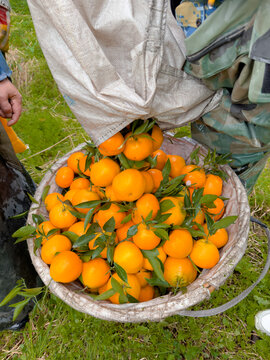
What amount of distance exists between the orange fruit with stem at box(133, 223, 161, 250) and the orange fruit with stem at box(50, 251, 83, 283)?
0.24 meters

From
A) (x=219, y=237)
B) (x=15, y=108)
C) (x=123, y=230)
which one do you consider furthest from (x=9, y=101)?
(x=219, y=237)

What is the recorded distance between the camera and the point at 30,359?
1.39 meters

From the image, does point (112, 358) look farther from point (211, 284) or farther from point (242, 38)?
point (242, 38)

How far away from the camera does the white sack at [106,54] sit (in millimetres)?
854

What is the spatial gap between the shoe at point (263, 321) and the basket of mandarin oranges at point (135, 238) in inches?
20.9

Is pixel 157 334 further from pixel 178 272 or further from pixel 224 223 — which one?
pixel 224 223

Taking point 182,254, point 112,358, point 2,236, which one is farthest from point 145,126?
point 112,358

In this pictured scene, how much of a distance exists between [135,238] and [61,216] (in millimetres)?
321

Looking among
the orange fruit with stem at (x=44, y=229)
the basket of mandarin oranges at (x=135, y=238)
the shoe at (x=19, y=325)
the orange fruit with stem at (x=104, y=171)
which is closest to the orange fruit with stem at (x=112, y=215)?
the basket of mandarin oranges at (x=135, y=238)

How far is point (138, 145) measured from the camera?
3.34 ft

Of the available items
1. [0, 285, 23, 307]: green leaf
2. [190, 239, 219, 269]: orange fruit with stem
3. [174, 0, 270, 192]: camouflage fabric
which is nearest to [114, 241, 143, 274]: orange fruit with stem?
[190, 239, 219, 269]: orange fruit with stem

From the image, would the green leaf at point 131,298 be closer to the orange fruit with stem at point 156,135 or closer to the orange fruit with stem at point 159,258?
the orange fruit with stem at point 159,258

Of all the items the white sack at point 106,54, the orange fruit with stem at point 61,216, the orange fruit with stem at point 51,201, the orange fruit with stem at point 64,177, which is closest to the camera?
the white sack at point 106,54

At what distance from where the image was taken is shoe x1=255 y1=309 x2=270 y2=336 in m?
1.46
